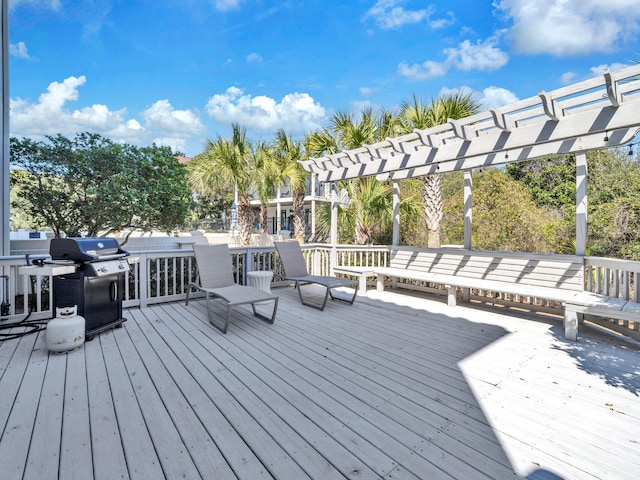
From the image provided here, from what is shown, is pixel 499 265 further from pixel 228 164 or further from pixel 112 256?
pixel 228 164

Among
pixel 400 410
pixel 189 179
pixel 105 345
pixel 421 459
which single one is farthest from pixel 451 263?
pixel 189 179

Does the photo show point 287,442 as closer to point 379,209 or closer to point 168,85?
point 379,209

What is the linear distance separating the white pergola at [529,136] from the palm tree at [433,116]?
3.08 ft

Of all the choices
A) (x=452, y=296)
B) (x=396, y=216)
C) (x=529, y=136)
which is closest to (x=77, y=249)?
(x=452, y=296)

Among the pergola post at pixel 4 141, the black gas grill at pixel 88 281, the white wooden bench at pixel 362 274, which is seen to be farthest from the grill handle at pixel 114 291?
the white wooden bench at pixel 362 274

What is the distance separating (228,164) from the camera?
9.19m

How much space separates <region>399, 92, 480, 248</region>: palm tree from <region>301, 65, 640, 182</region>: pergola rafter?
114 cm

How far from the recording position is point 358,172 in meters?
6.04

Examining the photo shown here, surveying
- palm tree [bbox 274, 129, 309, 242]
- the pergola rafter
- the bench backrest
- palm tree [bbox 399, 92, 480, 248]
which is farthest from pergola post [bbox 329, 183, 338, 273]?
palm tree [bbox 274, 129, 309, 242]

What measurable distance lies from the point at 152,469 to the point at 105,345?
2.20 m

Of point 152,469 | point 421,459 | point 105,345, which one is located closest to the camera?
point 152,469

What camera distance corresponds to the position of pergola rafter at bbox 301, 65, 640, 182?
3.17m

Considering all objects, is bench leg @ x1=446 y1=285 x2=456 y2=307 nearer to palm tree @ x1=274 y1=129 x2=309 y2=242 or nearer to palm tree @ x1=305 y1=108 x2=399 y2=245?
palm tree @ x1=305 y1=108 x2=399 y2=245

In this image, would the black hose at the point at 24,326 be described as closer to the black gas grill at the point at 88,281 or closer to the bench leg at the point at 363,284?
the black gas grill at the point at 88,281
